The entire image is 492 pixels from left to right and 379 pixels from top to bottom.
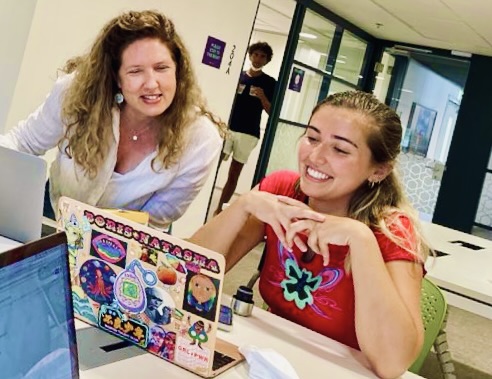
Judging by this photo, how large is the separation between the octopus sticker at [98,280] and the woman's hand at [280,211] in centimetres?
44

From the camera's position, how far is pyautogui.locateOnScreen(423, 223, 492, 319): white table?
6.81 feet

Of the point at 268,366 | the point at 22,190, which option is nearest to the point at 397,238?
the point at 268,366

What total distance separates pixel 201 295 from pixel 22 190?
20.4 inches

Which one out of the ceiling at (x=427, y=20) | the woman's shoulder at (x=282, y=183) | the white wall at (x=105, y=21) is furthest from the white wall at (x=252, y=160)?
the woman's shoulder at (x=282, y=183)

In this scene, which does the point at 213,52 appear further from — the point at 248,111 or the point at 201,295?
the point at 201,295

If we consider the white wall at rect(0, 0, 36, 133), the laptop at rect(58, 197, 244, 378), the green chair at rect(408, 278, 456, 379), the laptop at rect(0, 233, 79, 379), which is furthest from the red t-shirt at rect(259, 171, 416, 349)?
the white wall at rect(0, 0, 36, 133)

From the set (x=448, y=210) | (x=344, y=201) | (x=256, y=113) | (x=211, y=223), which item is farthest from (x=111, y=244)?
(x=448, y=210)

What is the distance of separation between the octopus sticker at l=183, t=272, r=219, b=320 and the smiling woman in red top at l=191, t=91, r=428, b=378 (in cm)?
38

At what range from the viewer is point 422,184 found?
22.8 ft

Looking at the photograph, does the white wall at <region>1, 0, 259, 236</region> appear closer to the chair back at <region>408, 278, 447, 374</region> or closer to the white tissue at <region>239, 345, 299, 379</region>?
the chair back at <region>408, 278, 447, 374</region>

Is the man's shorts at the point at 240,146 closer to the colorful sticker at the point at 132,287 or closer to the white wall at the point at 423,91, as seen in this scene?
the white wall at the point at 423,91

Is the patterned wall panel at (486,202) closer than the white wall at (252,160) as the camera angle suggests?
No

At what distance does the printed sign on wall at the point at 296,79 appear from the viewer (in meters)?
6.11

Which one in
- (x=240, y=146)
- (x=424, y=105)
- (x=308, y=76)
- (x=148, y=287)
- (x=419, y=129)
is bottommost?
(x=148, y=287)
